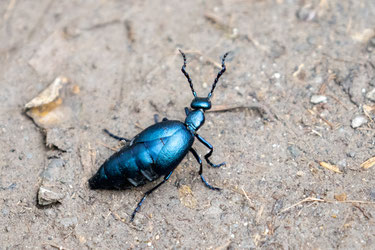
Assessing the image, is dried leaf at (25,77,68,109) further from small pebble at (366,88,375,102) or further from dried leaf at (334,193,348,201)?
small pebble at (366,88,375,102)

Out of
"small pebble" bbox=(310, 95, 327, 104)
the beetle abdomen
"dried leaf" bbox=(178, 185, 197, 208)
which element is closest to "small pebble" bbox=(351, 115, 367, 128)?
"small pebble" bbox=(310, 95, 327, 104)

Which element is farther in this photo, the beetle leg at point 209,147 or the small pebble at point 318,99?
the small pebble at point 318,99

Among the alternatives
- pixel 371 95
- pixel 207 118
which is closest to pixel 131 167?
pixel 207 118

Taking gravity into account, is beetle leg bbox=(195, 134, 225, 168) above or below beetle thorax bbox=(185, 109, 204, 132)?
below

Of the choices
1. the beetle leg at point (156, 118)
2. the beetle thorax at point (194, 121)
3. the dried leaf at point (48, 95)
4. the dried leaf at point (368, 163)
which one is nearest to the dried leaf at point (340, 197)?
the dried leaf at point (368, 163)

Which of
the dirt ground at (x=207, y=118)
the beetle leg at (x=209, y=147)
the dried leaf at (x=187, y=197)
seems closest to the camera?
the dirt ground at (x=207, y=118)

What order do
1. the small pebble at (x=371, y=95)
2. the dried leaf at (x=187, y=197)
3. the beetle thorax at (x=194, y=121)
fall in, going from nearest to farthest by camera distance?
the dried leaf at (x=187, y=197) → the beetle thorax at (x=194, y=121) → the small pebble at (x=371, y=95)

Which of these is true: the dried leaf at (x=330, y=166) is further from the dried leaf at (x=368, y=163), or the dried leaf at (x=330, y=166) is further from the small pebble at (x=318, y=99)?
the small pebble at (x=318, y=99)

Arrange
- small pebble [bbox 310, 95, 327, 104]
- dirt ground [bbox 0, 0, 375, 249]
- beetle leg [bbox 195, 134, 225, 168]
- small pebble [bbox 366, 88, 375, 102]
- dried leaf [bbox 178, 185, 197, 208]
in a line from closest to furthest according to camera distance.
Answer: dirt ground [bbox 0, 0, 375, 249] → dried leaf [bbox 178, 185, 197, 208] → beetle leg [bbox 195, 134, 225, 168] → small pebble [bbox 366, 88, 375, 102] → small pebble [bbox 310, 95, 327, 104]

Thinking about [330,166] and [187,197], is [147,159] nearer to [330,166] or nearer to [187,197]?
[187,197]
